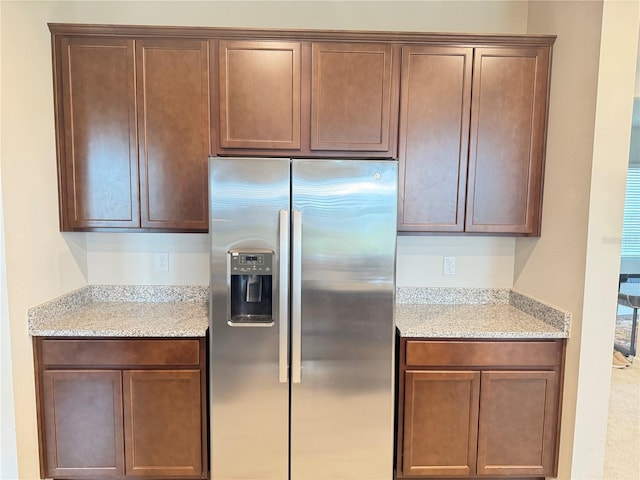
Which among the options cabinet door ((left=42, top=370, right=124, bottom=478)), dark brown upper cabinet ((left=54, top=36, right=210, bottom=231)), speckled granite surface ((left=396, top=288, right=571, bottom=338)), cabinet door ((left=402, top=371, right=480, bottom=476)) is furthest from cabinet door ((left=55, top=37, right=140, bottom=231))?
cabinet door ((left=402, top=371, right=480, bottom=476))

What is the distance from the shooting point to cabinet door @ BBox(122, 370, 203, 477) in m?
1.83

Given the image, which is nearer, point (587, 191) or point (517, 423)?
point (587, 191)

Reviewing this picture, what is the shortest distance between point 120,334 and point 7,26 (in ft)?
5.09

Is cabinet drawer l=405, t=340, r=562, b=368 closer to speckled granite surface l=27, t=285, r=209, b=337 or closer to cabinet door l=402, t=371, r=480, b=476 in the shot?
cabinet door l=402, t=371, r=480, b=476

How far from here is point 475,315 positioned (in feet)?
7.07

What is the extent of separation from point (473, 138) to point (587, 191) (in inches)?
24.5

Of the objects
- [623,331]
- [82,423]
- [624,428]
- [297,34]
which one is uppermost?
[297,34]

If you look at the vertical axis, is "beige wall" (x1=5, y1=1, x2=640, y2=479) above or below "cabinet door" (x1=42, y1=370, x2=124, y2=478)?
above

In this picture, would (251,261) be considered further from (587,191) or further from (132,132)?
(587,191)

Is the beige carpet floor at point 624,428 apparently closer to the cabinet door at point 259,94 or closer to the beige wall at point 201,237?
the beige wall at point 201,237

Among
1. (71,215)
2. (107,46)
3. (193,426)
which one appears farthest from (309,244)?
(107,46)

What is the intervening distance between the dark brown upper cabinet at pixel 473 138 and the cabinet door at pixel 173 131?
1128 mm

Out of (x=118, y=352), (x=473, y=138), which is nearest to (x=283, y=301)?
(x=118, y=352)

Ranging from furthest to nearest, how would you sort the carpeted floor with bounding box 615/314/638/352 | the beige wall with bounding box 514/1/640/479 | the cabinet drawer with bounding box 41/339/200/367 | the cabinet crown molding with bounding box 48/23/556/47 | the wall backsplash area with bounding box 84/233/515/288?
the carpeted floor with bounding box 615/314/638/352 → the wall backsplash area with bounding box 84/233/515/288 → the cabinet crown molding with bounding box 48/23/556/47 → the cabinet drawer with bounding box 41/339/200/367 → the beige wall with bounding box 514/1/640/479
